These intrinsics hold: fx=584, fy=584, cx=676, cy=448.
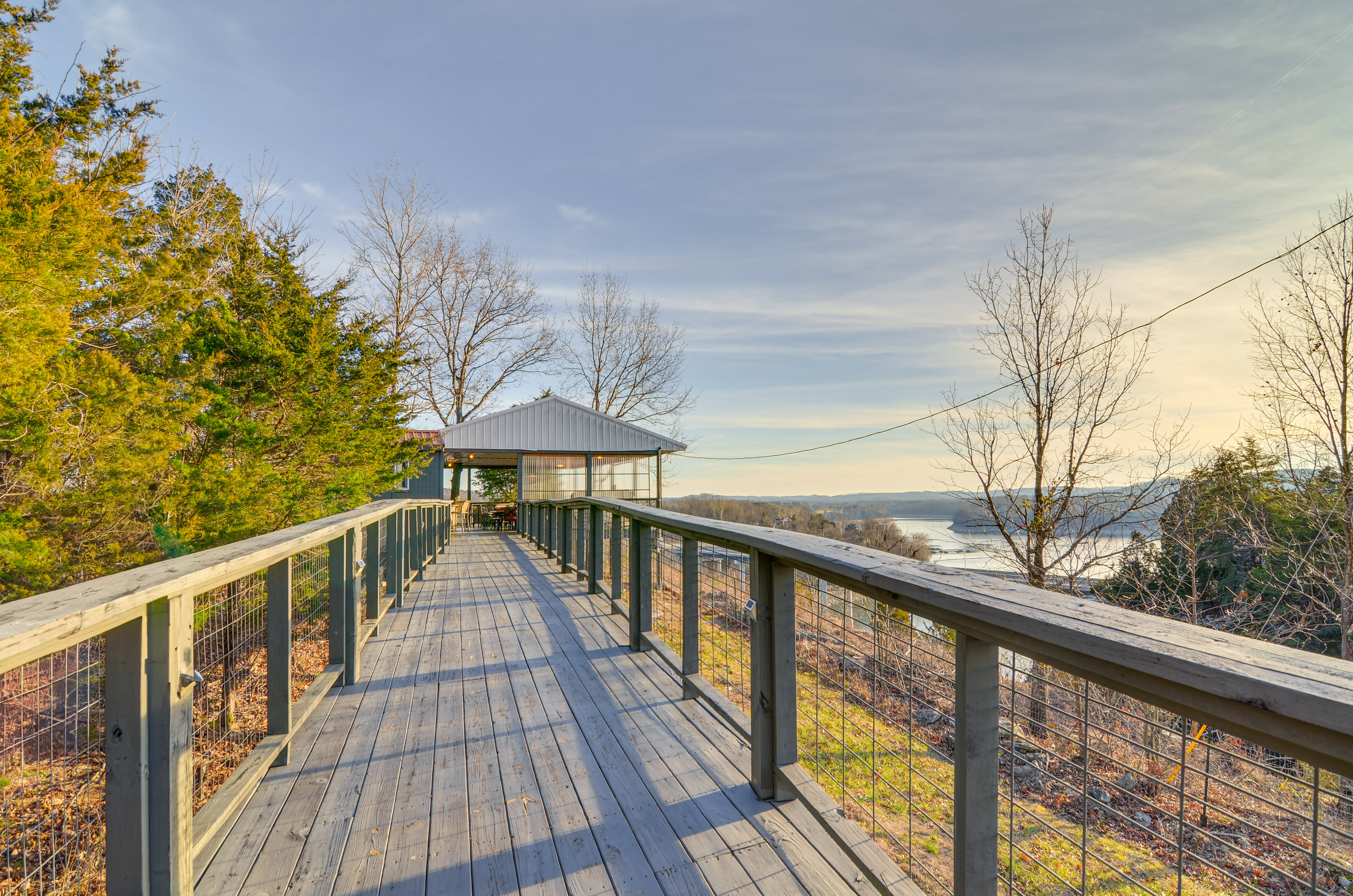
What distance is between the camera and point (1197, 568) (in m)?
13.7

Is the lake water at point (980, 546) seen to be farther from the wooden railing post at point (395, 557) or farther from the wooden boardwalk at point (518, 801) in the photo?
the wooden railing post at point (395, 557)

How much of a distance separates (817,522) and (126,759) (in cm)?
2624

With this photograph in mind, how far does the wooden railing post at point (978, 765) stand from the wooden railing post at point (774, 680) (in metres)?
0.91

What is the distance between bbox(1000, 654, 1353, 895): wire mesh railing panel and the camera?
847 millimetres

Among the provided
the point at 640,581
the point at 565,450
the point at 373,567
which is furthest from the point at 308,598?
the point at 565,450

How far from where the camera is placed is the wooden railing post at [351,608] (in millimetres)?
3393

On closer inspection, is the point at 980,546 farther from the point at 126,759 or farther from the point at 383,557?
the point at 126,759

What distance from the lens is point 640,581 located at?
13.5 ft

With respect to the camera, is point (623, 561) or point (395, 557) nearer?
point (623, 561)

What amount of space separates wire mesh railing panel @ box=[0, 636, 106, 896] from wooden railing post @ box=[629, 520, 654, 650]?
269cm

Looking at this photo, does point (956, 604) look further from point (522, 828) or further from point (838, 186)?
point (838, 186)

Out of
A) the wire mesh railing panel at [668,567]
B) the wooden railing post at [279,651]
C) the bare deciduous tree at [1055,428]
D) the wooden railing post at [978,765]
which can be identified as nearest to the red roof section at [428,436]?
the wire mesh railing panel at [668,567]

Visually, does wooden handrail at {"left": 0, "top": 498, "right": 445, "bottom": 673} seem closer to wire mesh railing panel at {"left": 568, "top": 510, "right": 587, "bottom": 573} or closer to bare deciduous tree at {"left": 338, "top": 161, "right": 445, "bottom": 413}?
wire mesh railing panel at {"left": 568, "top": 510, "right": 587, "bottom": 573}

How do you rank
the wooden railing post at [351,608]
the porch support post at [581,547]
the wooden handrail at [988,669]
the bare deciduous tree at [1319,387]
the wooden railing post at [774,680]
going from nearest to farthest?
the wooden handrail at [988,669] < the wooden railing post at [774,680] < the wooden railing post at [351,608] < the porch support post at [581,547] < the bare deciduous tree at [1319,387]
